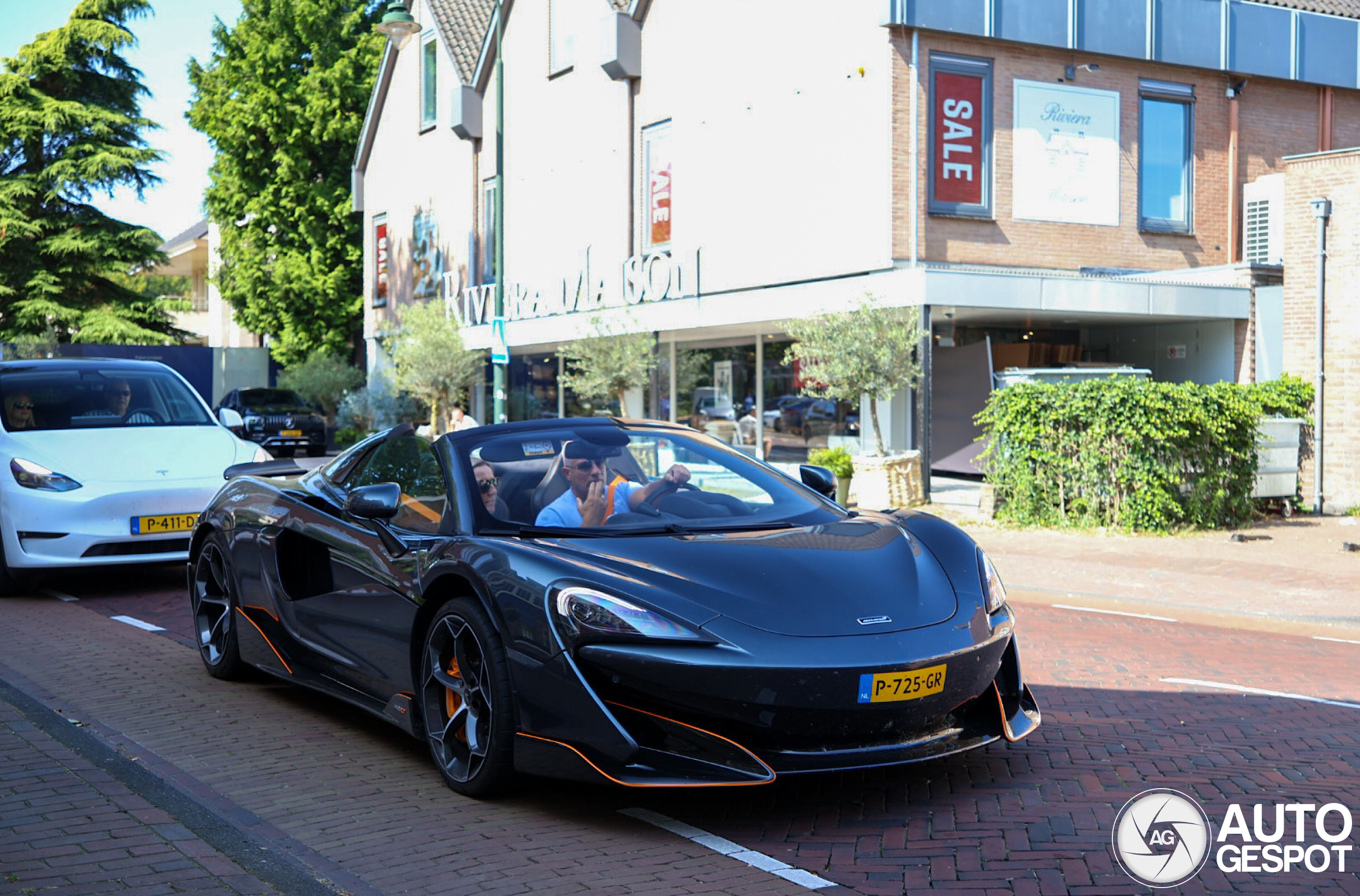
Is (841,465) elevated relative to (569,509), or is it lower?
lower

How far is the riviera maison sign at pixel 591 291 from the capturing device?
23.6 metres

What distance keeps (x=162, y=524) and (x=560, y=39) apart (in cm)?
2147

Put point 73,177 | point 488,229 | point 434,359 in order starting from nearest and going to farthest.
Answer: point 434,359
point 488,229
point 73,177

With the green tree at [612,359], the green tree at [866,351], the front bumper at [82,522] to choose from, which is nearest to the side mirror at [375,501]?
the front bumper at [82,522]

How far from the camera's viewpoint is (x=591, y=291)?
88.2 feet

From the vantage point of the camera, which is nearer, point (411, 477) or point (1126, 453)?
point (411, 477)

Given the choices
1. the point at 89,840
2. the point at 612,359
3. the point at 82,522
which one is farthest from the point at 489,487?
the point at 612,359

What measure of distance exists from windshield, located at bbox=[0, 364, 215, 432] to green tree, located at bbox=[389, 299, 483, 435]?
59.1 feet

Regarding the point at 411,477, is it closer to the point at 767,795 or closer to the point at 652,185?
the point at 767,795

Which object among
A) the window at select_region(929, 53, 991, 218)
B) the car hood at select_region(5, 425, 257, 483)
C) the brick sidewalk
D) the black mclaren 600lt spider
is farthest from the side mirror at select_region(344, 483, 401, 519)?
the window at select_region(929, 53, 991, 218)

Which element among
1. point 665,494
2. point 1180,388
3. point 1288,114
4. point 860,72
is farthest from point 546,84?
point 665,494

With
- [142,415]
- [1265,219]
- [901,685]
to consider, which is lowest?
[901,685]

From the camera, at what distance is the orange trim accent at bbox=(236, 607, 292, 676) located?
6.06 metres

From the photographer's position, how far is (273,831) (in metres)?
4.40
